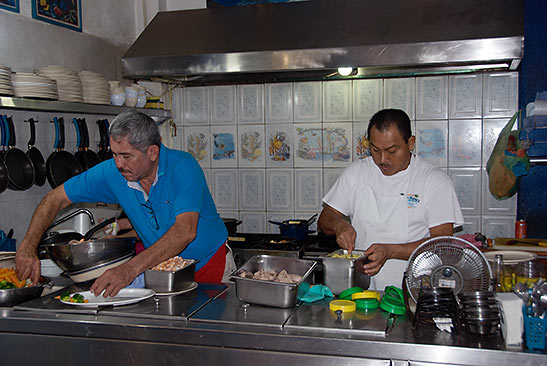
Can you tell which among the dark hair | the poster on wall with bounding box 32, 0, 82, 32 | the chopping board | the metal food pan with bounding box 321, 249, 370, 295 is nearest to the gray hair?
the metal food pan with bounding box 321, 249, 370, 295

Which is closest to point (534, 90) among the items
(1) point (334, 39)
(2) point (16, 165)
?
(1) point (334, 39)

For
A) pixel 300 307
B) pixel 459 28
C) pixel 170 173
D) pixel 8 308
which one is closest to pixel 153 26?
pixel 170 173

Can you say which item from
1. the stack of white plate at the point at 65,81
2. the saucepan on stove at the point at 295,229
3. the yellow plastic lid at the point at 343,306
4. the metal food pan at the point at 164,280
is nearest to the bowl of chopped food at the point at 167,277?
the metal food pan at the point at 164,280

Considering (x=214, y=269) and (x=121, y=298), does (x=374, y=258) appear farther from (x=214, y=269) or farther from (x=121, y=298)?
(x=121, y=298)

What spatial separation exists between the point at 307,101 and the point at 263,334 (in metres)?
3.05

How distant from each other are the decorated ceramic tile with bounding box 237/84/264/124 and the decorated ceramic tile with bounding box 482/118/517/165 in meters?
1.91

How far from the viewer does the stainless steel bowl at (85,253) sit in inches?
97.2

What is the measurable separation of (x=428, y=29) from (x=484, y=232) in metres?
1.88

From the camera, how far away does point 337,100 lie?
4.60m

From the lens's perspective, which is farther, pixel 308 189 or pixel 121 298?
pixel 308 189

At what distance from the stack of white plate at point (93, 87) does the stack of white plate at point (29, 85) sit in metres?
0.53

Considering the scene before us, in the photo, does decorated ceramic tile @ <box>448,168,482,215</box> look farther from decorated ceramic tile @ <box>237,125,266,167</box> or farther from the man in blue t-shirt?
the man in blue t-shirt

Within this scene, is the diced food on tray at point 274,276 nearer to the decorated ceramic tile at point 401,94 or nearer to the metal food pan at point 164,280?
the metal food pan at point 164,280

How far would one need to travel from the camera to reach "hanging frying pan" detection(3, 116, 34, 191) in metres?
3.34
